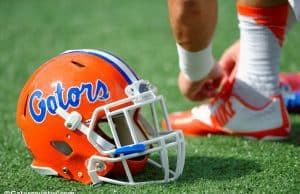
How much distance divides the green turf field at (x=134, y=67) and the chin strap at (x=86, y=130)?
0.13 metres

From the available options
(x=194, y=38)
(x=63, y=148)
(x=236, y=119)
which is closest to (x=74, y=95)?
(x=63, y=148)

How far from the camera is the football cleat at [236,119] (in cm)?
227

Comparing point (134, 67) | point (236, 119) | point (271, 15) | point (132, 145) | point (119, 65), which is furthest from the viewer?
point (134, 67)

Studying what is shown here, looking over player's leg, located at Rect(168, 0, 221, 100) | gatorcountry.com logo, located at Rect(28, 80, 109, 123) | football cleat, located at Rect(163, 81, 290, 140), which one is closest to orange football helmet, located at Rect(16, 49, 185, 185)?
gatorcountry.com logo, located at Rect(28, 80, 109, 123)

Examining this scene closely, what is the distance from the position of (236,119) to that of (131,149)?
755mm

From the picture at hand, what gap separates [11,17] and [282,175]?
3.87 m

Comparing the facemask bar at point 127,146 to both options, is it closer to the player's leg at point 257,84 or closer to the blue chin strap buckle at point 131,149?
the blue chin strap buckle at point 131,149

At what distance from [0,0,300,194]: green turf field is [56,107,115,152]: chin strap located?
130 millimetres

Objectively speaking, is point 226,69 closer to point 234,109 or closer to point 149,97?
point 234,109

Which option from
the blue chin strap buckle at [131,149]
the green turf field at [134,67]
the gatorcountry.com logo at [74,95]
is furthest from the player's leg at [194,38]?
the blue chin strap buckle at [131,149]

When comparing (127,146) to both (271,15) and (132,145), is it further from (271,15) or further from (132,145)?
Answer: (271,15)

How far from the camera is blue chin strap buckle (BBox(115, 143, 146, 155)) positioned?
5.54 feet

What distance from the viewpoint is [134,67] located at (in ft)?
11.8

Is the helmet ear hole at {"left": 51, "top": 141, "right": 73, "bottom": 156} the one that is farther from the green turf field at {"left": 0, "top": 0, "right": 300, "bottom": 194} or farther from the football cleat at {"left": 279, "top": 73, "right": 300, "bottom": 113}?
the football cleat at {"left": 279, "top": 73, "right": 300, "bottom": 113}
